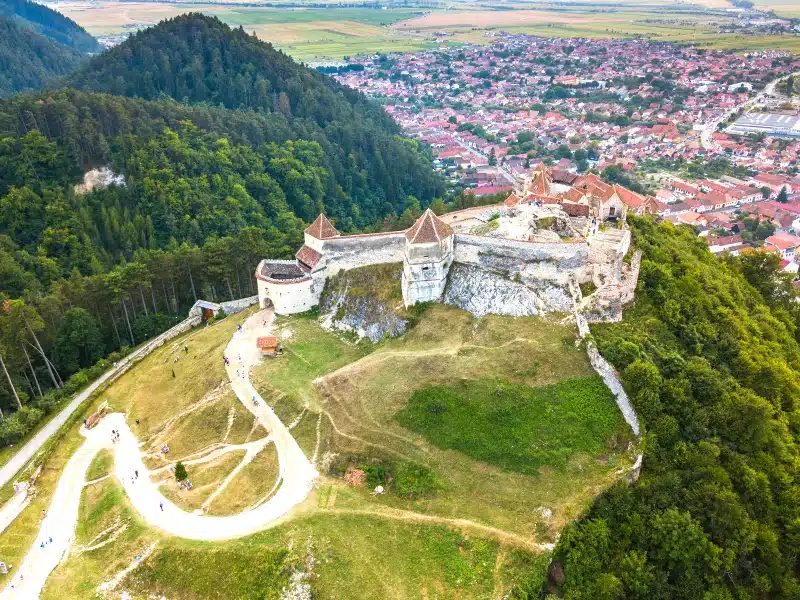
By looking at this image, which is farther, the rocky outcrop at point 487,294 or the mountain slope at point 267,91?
the mountain slope at point 267,91

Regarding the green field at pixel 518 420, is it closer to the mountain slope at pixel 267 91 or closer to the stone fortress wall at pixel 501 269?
the stone fortress wall at pixel 501 269

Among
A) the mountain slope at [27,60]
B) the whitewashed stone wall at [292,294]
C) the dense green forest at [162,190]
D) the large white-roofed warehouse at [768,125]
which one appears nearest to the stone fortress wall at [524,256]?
the whitewashed stone wall at [292,294]

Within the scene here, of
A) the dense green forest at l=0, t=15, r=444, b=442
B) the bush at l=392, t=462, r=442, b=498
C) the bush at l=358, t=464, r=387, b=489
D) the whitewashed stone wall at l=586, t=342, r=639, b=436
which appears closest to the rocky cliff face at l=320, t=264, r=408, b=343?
the bush at l=358, t=464, r=387, b=489

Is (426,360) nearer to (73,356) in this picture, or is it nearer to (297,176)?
(73,356)

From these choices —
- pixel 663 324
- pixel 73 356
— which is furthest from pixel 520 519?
pixel 73 356

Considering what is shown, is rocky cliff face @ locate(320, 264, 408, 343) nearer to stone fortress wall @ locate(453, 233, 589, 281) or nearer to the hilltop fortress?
the hilltop fortress

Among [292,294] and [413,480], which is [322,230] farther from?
[413,480]
